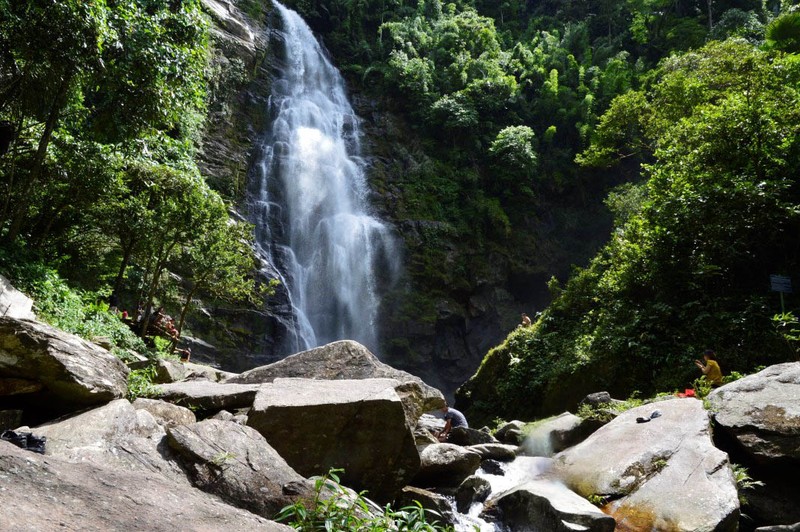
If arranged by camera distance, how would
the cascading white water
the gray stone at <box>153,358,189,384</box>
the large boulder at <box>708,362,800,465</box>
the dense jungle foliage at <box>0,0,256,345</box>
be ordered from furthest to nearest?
the cascading white water, the gray stone at <box>153,358,189,384</box>, the dense jungle foliage at <box>0,0,256,345</box>, the large boulder at <box>708,362,800,465</box>

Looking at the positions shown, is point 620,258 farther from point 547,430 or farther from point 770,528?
point 770,528

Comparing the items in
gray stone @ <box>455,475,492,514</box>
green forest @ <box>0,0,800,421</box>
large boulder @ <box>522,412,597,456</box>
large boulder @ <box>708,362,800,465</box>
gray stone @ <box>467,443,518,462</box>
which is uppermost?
green forest @ <box>0,0,800,421</box>

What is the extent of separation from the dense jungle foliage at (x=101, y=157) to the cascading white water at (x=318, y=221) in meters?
6.72

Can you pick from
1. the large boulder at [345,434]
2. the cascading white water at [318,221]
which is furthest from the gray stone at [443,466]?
the cascading white water at [318,221]

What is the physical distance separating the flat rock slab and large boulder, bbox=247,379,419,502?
0.56 meters

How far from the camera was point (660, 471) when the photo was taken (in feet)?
18.0

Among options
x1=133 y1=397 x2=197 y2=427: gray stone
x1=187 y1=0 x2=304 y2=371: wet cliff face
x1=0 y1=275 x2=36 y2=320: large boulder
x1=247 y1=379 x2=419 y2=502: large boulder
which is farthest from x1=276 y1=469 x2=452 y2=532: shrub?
x1=187 y1=0 x2=304 y2=371: wet cliff face

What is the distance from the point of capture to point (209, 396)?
18.6ft

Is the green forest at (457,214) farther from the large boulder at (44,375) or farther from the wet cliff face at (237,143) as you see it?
the large boulder at (44,375)

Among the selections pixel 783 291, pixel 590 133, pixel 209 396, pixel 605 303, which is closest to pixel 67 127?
pixel 209 396

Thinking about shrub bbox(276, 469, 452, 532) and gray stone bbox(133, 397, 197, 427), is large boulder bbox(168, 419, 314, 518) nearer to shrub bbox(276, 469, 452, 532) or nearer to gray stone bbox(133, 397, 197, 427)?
shrub bbox(276, 469, 452, 532)

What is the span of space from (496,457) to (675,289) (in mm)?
5637

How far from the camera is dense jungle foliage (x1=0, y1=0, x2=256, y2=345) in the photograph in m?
7.32

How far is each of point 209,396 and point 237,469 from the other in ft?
7.18
